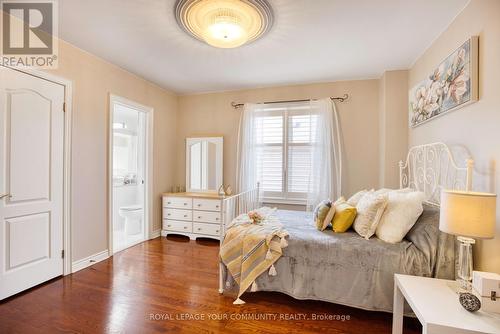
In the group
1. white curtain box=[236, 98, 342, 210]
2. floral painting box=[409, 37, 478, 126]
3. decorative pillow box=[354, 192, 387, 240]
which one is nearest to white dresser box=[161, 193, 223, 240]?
white curtain box=[236, 98, 342, 210]

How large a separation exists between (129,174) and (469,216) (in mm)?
5001

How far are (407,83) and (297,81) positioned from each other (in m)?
1.44

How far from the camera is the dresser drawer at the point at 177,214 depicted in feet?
12.7

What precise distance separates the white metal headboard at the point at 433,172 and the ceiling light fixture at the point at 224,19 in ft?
6.21

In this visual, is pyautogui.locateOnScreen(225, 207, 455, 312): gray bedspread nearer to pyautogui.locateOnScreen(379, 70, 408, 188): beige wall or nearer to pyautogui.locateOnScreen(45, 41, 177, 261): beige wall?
pyautogui.locateOnScreen(379, 70, 408, 188): beige wall

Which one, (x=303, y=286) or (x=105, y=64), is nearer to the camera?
(x=303, y=286)

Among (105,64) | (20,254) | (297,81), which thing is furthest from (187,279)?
(297,81)

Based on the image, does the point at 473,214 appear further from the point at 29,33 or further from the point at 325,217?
the point at 29,33

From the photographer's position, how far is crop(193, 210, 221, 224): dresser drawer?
3.72 m

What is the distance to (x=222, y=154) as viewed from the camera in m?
4.13

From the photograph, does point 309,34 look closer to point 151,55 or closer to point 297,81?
point 297,81

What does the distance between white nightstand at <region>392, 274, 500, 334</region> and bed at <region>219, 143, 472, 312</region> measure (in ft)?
0.73

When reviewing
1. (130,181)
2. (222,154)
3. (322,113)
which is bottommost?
(130,181)

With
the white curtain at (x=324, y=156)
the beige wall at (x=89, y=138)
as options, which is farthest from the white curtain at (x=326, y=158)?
the beige wall at (x=89, y=138)
